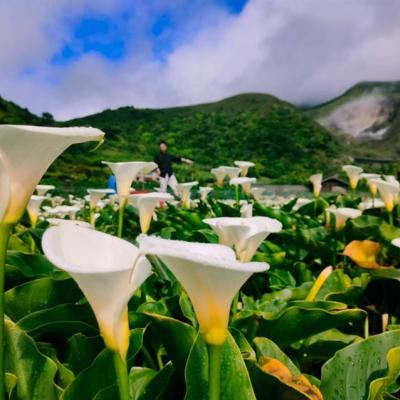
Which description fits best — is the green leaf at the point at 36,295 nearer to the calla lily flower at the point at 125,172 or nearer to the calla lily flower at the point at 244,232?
the calla lily flower at the point at 244,232

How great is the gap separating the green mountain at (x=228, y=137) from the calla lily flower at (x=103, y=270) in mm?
23102

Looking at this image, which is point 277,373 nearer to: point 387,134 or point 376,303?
point 376,303

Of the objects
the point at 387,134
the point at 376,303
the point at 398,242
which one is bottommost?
the point at 376,303

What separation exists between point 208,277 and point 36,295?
592 mm

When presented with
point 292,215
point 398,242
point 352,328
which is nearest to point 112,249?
point 398,242

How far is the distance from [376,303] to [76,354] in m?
1.22

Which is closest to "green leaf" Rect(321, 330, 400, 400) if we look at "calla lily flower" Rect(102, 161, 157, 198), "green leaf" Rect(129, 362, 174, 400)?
"green leaf" Rect(129, 362, 174, 400)

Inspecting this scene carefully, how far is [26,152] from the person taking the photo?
1.79ft

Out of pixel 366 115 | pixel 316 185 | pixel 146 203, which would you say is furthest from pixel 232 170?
pixel 366 115

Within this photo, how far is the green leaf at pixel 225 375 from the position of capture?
0.64m

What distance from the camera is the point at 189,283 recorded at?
0.54m

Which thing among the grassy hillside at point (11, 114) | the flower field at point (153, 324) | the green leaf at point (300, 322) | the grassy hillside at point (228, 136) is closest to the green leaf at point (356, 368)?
the flower field at point (153, 324)

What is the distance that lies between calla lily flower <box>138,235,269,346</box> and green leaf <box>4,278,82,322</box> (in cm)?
47

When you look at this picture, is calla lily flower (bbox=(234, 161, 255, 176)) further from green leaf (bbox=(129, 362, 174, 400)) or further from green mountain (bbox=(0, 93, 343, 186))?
green mountain (bbox=(0, 93, 343, 186))
